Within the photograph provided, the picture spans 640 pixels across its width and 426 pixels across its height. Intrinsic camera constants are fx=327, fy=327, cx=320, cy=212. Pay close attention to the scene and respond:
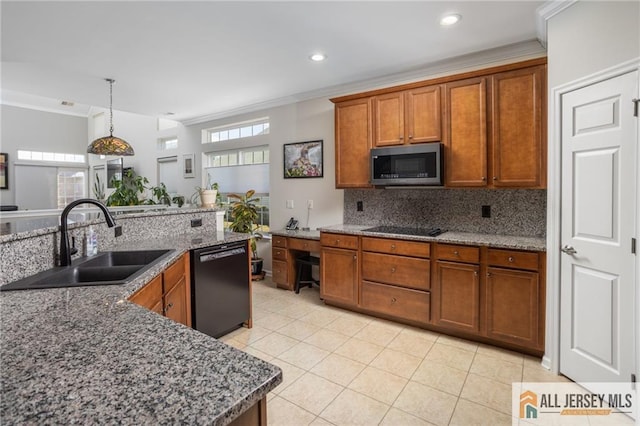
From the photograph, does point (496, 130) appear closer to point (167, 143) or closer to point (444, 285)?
point (444, 285)

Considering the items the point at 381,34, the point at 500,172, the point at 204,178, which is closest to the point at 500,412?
the point at 500,172

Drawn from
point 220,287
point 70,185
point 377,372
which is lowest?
point 377,372

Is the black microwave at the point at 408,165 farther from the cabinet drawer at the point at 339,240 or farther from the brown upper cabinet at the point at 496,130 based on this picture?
the cabinet drawer at the point at 339,240

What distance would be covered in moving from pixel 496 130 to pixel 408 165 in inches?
31.2

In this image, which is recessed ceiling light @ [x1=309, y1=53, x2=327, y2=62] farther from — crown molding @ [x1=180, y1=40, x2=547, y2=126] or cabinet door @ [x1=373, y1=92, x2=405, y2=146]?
crown molding @ [x1=180, y1=40, x2=547, y2=126]

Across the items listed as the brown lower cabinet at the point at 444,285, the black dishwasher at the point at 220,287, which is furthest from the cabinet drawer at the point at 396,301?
the black dishwasher at the point at 220,287

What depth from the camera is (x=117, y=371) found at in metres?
0.75

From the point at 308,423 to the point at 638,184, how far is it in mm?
2278

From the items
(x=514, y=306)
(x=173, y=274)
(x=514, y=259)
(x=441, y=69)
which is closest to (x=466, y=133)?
(x=441, y=69)

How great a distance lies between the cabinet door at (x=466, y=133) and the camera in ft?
9.30

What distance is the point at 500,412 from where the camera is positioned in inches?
76.5

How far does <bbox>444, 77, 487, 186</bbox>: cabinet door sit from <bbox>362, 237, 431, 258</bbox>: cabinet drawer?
0.65 metres

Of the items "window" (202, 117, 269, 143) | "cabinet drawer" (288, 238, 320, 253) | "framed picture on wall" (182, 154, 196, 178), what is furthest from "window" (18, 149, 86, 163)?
"cabinet drawer" (288, 238, 320, 253)

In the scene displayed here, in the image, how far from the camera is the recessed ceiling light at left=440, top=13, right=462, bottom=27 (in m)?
2.44
